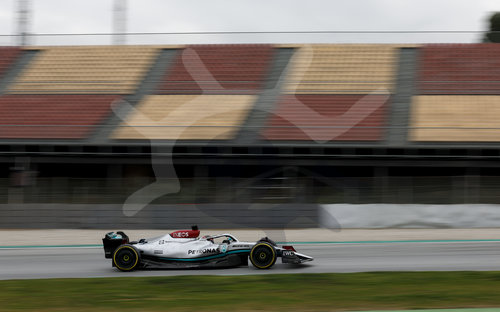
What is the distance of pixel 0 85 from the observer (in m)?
28.5

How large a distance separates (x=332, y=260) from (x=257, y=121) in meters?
12.7

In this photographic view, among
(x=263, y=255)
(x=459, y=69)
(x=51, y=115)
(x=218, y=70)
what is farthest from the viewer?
(x=218, y=70)

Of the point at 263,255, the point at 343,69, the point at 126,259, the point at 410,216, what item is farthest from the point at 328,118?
the point at 126,259

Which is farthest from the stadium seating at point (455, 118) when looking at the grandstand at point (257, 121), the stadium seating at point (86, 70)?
the stadium seating at point (86, 70)

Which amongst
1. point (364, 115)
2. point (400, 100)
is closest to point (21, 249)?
point (364, 115)

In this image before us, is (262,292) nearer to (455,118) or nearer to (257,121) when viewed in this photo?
(257,121)

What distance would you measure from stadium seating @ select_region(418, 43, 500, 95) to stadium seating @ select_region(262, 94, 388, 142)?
275 cm

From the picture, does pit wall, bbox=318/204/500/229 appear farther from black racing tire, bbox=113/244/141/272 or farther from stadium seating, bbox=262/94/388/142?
black racing tire, bbox=113/244/141/272

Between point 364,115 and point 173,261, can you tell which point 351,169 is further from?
point 173,261

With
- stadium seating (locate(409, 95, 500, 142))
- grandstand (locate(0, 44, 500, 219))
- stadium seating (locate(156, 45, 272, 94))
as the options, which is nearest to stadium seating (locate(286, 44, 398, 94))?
grandstand (locate(0, 44, 500, 219))

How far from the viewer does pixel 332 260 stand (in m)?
11.9

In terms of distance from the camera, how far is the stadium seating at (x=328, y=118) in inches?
898

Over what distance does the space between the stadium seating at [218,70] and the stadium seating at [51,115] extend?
10.0ft

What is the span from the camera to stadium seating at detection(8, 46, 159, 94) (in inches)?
1090
